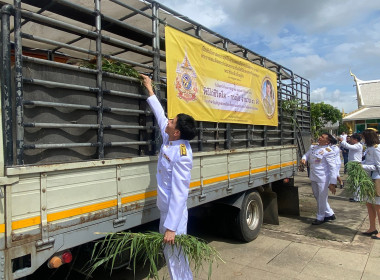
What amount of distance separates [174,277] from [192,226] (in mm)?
3029

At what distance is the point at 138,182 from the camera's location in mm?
2742

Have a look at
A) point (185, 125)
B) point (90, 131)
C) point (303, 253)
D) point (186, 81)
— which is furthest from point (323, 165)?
point (90, 131)

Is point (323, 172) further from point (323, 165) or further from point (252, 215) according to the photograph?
point (252, 215)

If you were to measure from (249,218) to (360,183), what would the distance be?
1985 mm

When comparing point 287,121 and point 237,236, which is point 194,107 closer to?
point 237,236

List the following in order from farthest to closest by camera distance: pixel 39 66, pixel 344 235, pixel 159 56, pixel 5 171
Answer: pixel 344 235 < pixel 159 56 < pixel 39 66 < pixel 5 171

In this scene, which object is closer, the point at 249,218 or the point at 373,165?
the point at 249,218

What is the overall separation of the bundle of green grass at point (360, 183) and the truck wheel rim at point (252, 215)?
177 centimetres

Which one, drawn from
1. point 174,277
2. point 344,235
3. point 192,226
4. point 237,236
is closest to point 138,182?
point 174,277

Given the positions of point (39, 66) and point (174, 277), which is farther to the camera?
point (174, 277)

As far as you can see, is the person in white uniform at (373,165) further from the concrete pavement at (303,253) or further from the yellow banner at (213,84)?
the yellow banner at (213,84)

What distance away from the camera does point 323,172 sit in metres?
5.82

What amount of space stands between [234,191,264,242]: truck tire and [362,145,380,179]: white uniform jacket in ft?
6.61

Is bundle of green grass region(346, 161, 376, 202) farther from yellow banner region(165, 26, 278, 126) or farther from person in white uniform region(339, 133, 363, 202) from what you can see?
person in white uniform region(339, 133, 363, 202)
